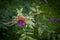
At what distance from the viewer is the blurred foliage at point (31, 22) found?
1.71 meters

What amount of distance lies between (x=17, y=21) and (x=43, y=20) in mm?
227

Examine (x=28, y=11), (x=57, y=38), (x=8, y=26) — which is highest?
(x=28, y=11)

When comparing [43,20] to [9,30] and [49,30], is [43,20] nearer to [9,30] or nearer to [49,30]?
[49,30]

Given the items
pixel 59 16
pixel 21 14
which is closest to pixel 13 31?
pixel 21 14

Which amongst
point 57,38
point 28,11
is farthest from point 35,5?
point 57,38

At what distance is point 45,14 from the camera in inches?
72.8

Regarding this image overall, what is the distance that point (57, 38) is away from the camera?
1731mm

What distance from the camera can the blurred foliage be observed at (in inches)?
67.4

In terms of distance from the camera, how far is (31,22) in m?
1.69

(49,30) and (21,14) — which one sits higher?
(21,14)

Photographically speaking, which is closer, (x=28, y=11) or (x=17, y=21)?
(x=17, y=21)

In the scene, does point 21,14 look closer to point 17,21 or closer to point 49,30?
point 17,21

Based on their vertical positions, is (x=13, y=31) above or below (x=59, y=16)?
below

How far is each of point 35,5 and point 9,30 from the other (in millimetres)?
337
